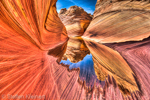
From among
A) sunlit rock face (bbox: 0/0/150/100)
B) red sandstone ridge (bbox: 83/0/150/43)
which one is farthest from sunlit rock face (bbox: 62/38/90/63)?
sunlit rock face (bbox: 0/0/150/100)

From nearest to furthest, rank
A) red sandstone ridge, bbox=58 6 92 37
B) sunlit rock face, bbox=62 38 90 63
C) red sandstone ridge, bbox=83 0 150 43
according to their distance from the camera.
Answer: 1. red sandstone ridge, bbox=83 0 150 43
2. red sandstone ridge, bbox=58 6 92 37
3. sunlit rock face, bbox=62 38 90 63

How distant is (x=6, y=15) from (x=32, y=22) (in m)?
0.23

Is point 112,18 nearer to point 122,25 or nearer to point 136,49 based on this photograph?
point 122,25

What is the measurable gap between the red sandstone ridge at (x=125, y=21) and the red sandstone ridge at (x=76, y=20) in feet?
3.66

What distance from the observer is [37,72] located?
643mm

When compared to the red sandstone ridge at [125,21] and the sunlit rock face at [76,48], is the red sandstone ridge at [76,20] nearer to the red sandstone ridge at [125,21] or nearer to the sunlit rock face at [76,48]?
the sunlit rock face at [76,48]

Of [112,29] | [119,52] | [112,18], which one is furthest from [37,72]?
[112,18]

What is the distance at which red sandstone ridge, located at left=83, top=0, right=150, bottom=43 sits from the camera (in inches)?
34.3

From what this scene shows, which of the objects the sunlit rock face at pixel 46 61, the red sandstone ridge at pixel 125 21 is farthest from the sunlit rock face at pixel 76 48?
the sunlit rock face at pixel 46 61

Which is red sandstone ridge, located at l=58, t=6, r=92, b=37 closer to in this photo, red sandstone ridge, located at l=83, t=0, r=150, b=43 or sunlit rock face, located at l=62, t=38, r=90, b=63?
sunlit rock face, located at l=62, t=38, r=90, b=63

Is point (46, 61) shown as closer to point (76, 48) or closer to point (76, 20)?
point (76, 48)

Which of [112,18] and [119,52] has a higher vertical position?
[112,18]

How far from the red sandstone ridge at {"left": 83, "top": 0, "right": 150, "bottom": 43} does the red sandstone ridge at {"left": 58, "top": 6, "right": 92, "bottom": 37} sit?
112cm

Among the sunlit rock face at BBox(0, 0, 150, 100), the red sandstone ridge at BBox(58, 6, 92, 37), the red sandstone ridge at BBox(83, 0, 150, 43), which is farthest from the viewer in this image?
the red sandstone ridge at BBox(58, 6, 92, 37)
